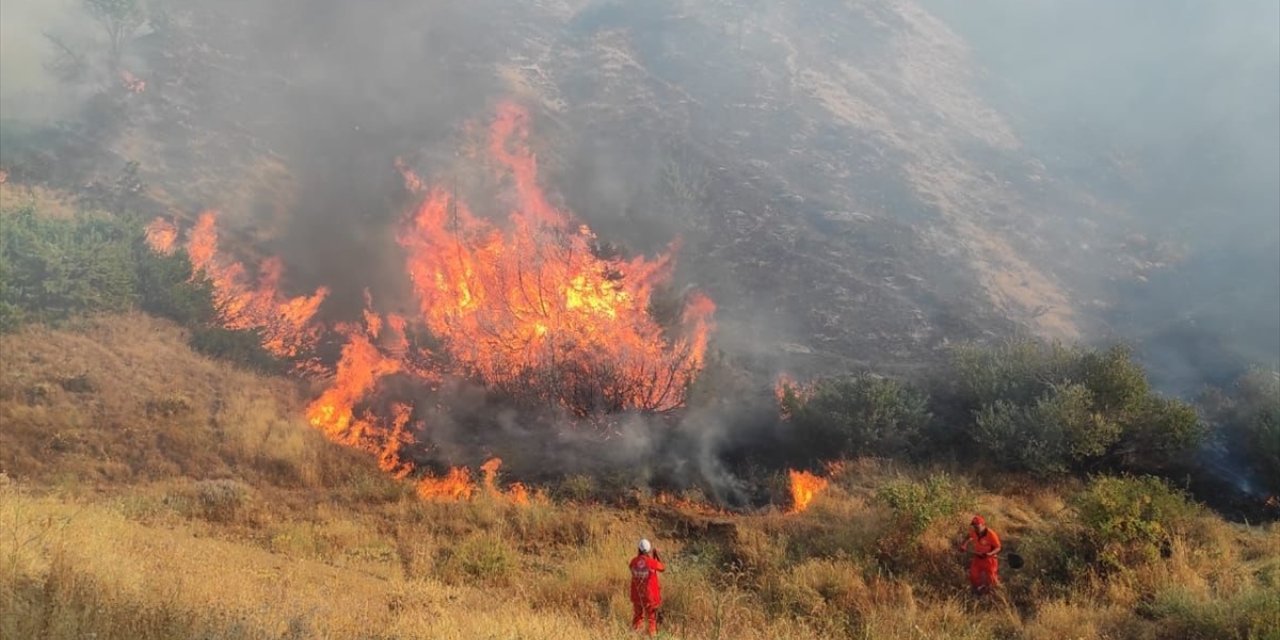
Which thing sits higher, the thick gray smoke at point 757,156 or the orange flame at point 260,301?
the thick gray smoke at point 757,156

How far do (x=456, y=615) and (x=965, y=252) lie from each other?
1001 inches

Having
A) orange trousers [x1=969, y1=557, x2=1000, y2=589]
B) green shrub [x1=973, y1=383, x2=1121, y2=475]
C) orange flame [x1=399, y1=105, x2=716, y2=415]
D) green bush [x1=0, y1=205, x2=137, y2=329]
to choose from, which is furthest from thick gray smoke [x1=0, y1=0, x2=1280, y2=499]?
orange trousers [x1=969, y1=557, x2=1000, y2=589]

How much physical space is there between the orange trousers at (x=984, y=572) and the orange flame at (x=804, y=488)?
A: 14.5ft

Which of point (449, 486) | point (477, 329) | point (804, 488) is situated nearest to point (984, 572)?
point (804, 488)

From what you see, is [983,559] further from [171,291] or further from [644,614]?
[171,291]

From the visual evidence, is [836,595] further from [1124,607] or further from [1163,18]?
[1163,18]

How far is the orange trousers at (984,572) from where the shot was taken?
11.2m

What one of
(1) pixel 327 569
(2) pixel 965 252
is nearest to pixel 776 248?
(2) pixel 965 252

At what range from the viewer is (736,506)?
16344 mm

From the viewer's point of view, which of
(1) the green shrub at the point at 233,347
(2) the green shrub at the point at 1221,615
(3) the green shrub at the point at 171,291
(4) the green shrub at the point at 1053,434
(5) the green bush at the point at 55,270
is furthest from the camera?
(3) the green shrub at the point at 171,291

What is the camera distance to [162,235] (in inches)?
997

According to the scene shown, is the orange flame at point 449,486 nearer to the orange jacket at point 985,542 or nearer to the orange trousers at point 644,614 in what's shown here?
the orange trousers at point 644,614

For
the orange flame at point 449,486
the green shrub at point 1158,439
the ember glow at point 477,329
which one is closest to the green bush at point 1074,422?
the green shrub at point 1158,439

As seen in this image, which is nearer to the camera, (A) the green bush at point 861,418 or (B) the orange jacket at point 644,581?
(B) the orange jacket at point 644,581
